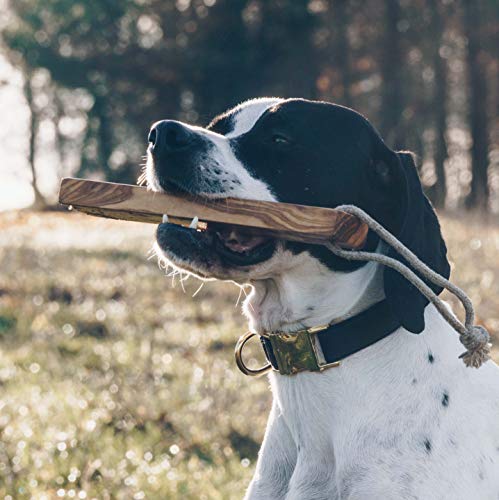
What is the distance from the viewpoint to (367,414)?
9.22ft

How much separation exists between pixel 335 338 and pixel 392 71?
20620 millimetres

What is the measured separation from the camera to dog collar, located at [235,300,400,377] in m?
2.88

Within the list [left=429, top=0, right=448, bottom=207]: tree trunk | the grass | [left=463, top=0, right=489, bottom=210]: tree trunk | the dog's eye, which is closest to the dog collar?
the dog's eye

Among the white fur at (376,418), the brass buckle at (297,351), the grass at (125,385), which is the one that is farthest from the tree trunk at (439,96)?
the brass buckle at (297,351)

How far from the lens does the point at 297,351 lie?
2.92 metres

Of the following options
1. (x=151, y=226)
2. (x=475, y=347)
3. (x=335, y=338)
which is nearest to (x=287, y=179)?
(x=335, y=338)

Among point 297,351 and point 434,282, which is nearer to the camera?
point 434,282

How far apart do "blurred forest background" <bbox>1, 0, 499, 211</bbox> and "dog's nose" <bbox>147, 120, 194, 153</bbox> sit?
18425mm

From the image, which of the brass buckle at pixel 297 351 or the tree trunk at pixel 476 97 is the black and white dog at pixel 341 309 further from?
the tree trunk at pixel 476 97

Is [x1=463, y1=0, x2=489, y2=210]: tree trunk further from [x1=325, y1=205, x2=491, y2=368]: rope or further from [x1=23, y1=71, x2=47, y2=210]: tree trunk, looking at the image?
[x1=325, y1=205, x2=491, y2=368]: rope

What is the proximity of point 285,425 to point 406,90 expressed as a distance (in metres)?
22.1

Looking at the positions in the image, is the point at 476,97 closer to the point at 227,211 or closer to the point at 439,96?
the point at 439,96

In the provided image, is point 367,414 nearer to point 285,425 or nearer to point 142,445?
point 285,425

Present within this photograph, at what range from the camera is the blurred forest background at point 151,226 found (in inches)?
185
